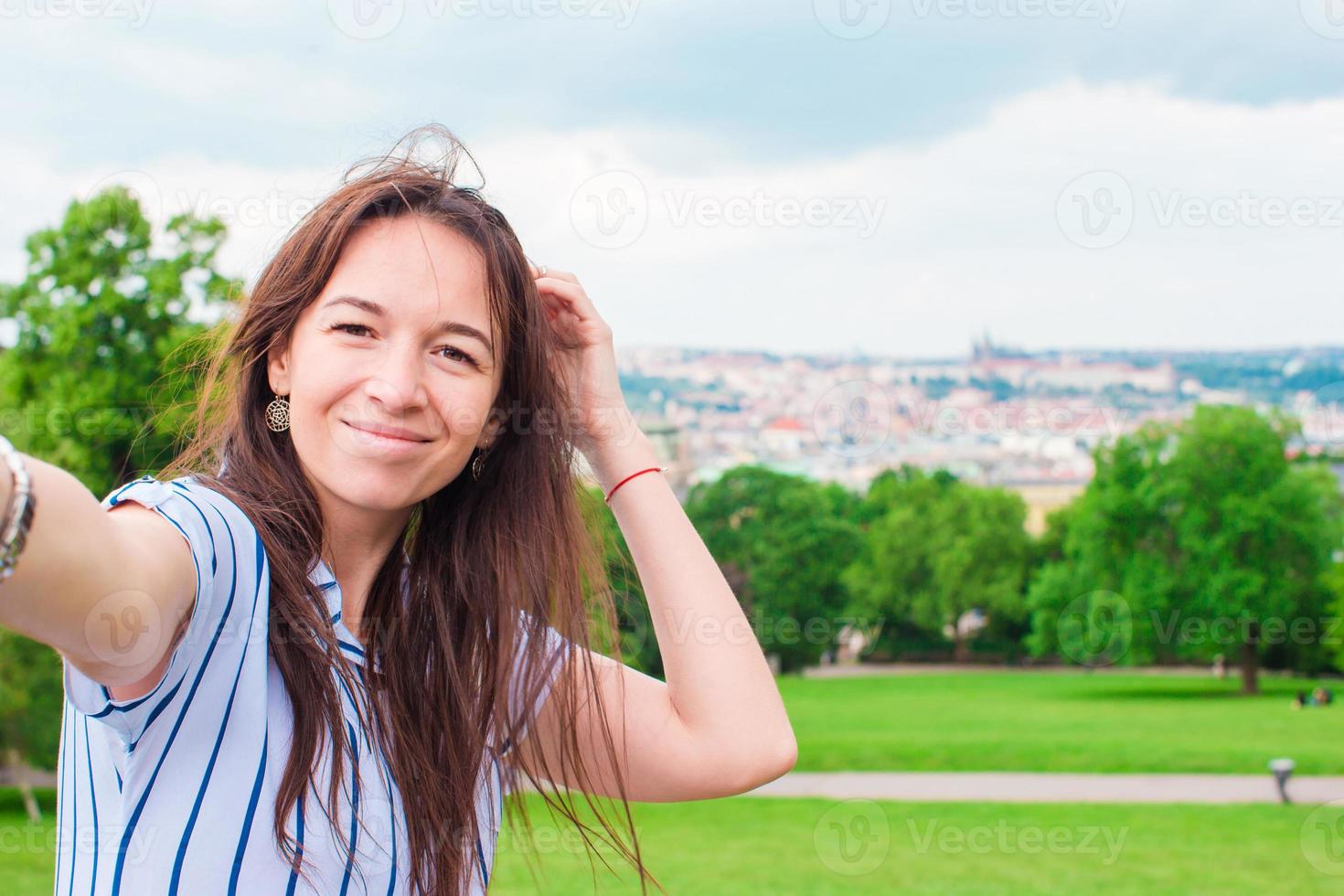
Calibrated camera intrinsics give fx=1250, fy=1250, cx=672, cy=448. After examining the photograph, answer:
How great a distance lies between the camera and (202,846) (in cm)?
139

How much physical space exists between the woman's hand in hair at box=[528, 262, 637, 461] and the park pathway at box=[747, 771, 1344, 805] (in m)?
17.8

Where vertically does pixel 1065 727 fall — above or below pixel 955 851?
below

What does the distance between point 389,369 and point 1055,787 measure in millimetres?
20859

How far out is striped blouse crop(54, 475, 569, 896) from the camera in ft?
4.39

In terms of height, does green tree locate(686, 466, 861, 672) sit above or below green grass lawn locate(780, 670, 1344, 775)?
above

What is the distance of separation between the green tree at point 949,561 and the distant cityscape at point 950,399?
710 inches

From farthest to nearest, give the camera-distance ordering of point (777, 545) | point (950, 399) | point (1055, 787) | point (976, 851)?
point (950, 399) → point (777, 545) → point (1055, 787) → point (976, 851)

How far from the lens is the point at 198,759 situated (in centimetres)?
139

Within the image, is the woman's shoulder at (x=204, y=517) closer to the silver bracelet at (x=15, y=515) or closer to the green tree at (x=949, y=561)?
the silver bracelet at (x=15, y=515)

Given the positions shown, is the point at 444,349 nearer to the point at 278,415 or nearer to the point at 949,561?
the point at 278,415
